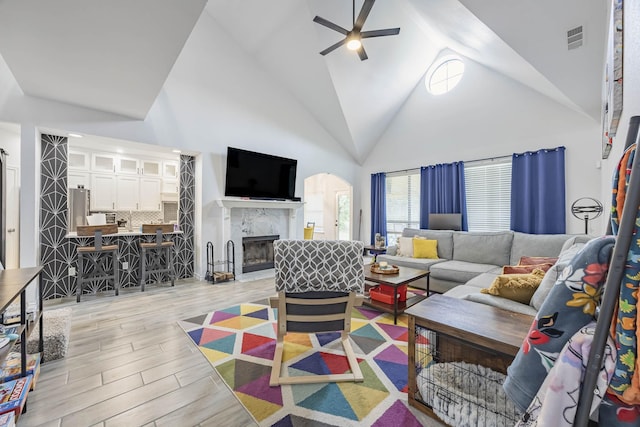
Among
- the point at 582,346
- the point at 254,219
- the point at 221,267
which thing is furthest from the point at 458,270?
the point at 221,267

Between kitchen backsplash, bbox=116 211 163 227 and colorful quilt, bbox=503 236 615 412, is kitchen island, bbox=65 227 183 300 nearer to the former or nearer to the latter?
kitchen backsplash, bbox=116 211 163 227

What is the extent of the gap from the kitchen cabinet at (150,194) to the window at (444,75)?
241 inches

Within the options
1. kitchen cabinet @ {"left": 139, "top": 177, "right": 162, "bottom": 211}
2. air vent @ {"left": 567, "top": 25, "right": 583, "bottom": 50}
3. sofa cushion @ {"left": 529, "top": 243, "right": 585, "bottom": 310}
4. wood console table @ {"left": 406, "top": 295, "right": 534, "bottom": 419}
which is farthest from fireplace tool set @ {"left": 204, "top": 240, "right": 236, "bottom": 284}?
air vent @ {"left": 567, "top": 25, "right": 583, "bottom": 50}

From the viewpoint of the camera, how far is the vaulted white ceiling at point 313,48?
197 cm

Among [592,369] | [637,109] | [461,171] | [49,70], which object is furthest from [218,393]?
[461,171]

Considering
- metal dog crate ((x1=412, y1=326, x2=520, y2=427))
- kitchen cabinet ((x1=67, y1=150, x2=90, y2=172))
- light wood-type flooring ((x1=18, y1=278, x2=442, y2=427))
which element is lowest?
light wood-type flooring ((x1=18, y1=278, x2=442, y2=427))

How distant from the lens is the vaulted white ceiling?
77.5 inches

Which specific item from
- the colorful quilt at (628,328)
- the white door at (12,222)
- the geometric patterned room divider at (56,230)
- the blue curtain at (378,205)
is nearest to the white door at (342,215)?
the blue curtain at (378,205)

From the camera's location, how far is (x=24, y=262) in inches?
130

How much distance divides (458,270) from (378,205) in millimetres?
3106

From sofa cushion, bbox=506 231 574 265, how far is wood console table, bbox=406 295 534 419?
256cm

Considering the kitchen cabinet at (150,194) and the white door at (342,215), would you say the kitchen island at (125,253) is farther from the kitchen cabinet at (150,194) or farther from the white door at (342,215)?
the white door at (342,215)

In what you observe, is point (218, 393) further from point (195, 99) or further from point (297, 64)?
point (297, 64)

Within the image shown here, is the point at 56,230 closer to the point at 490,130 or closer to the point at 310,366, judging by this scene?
the point at 310,366
